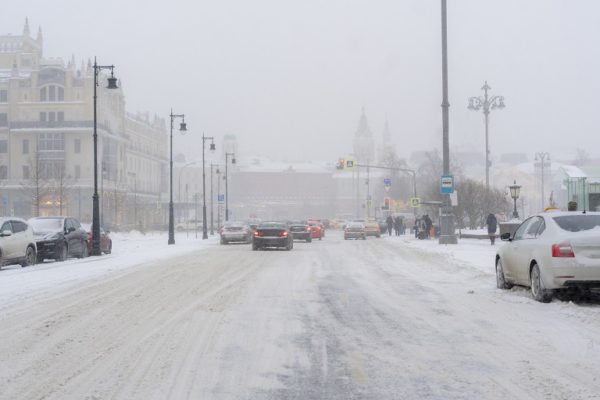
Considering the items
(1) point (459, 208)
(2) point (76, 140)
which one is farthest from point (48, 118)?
(1) point (459, 208)

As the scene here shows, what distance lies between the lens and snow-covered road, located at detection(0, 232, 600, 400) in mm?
6535

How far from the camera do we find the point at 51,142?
100 meters

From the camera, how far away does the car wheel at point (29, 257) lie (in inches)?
895

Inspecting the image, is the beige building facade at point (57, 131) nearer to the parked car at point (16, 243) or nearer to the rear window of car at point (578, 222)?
the parked car at point (16, 243)

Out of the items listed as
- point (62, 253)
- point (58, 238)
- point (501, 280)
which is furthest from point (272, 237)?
point (501, 280)

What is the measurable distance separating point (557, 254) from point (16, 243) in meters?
16.3

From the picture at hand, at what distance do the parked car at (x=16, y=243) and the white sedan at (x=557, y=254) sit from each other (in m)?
14.6

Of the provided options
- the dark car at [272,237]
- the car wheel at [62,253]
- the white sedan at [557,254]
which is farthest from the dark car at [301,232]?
the white sedan at [557,254]

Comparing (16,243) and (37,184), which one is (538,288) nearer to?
(16,243)

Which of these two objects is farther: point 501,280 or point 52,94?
point 52,94

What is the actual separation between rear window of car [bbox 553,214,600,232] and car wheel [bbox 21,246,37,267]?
16.3 m

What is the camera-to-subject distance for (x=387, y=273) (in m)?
19.8

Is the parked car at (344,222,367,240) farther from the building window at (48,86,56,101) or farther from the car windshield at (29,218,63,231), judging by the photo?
the building window at (48,86,56,101)

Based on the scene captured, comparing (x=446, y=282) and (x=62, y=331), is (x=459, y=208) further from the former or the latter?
(x=62, y=331)
